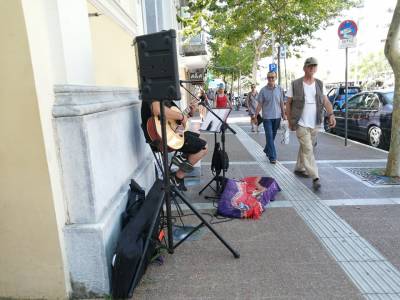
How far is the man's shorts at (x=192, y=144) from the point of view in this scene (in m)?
4.62

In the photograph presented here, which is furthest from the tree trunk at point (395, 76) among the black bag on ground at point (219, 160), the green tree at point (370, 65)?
the green tree at point (370, 65)

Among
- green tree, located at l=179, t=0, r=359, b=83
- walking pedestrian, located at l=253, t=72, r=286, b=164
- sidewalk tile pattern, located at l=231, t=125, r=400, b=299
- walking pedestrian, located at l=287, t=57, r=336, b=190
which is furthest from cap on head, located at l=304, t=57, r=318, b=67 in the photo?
green tree, located at l=179, t=0, r=359, b=83

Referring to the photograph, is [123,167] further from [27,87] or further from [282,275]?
[282,275]

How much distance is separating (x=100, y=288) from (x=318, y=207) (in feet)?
9.82

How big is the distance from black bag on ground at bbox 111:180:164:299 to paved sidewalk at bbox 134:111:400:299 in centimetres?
18

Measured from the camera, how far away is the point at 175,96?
9.33ft

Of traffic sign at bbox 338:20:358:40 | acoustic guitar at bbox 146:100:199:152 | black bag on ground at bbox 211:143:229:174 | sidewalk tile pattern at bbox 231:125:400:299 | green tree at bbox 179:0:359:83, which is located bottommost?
sidewalk tile pattern at bbox 231:125:400:299

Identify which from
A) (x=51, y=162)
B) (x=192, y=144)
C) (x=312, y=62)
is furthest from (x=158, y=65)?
(x=312, y=62)

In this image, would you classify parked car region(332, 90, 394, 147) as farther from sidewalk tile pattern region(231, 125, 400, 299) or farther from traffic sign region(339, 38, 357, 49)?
sidewalk tile pattern region(231, 125, 400, 299)

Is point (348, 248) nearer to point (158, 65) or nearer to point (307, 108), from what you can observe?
point (158, 65)

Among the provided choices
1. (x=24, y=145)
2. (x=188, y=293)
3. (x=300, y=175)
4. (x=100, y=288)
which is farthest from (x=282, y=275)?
(x=300, y=175)

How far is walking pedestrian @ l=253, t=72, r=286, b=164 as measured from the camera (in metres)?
7.43

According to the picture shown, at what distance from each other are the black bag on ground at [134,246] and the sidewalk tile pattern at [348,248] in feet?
5.56

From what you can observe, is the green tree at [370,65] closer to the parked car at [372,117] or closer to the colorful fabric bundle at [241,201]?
the parked car at [372,117]
